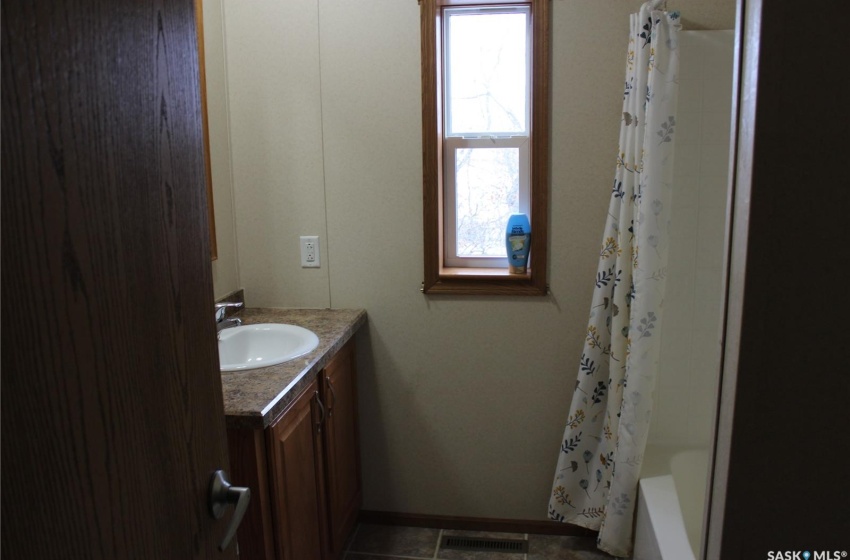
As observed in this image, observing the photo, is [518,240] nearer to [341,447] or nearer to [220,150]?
[341,447]

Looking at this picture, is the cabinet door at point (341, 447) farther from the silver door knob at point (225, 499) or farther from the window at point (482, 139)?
the silver door knob at point (225, 499)

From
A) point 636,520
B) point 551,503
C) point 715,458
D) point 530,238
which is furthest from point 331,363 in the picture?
point 715,458

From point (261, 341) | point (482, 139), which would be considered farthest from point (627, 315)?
point (261, 341)

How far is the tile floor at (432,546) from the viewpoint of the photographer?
242cm

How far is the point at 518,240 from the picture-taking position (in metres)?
2.41

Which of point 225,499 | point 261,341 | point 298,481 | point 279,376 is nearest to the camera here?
point 225,499

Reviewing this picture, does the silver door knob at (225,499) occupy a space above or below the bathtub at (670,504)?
above

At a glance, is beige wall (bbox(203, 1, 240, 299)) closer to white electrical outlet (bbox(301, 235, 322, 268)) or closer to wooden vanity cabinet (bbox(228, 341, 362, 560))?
white electrical outlet (bbox(301, 235, 322, 268))

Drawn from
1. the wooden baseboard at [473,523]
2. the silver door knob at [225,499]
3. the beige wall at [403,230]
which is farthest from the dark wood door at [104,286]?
the wooden baseboard at [473,523]

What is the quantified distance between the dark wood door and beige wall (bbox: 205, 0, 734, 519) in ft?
4.90

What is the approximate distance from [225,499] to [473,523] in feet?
5.96

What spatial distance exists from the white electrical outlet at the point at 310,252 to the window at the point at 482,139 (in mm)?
426

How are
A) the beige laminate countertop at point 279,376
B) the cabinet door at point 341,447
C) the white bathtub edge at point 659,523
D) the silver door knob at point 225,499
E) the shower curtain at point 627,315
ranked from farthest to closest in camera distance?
the cabinet door at point 341,447, the shower curtain at point 627,315, the white bathtub edge at point 659,523, the beige laminate countertop at point 279,376, the silver door knob at point 225,499

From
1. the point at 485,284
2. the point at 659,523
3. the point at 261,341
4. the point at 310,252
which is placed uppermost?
the point at 310,252
